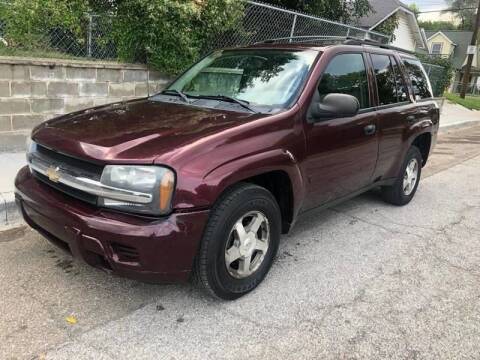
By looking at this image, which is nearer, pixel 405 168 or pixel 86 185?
pixel 86 185

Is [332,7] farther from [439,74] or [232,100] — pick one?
[232,100]

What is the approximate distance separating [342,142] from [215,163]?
5.17 feet

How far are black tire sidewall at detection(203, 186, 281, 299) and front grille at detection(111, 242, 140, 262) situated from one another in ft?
1.47

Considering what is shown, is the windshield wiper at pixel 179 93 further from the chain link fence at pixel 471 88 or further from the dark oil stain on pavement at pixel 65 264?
the chain link fence at pixel 471 88

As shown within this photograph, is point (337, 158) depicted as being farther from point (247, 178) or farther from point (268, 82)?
point (247, 178)

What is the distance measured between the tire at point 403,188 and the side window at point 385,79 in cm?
85

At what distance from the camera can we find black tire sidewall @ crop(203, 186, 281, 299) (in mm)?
2955

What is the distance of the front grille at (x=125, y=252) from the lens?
2721mm

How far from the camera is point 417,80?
5.66 meters

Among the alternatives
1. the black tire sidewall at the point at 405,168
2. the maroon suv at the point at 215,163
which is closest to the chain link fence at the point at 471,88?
the black tire sidewall at the point at 405,168

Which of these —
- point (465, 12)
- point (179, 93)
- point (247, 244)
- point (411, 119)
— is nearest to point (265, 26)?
point (411, 119)

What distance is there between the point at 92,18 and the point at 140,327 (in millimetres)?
5504

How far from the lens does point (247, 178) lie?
3.20 metres

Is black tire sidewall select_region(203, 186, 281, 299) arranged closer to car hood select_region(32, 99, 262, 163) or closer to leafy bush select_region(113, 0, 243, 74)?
car hood select_region(32, 99, 262, 163)
